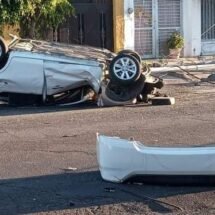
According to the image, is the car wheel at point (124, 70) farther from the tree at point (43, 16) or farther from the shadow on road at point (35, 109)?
the tree at point (43, 16)

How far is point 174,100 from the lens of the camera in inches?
602

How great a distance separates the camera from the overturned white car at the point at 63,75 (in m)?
14.4

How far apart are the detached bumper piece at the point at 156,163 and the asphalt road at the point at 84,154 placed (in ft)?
0.34

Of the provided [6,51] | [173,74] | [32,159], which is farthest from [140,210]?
[173,74]

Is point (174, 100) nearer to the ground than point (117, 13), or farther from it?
nearer to the ground

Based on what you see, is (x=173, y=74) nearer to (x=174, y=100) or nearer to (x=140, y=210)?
(x=174, y=100)

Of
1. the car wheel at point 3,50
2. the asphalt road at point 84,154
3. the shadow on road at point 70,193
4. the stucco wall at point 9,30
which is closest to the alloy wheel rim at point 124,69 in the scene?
the asphalt road at point 84,154

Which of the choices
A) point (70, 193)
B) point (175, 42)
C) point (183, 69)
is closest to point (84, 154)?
point (70, 193)

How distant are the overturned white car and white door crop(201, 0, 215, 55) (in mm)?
11857

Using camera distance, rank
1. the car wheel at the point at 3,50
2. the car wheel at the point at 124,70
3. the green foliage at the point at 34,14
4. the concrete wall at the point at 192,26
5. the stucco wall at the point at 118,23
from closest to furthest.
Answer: the car wheel at the point at 3,50
the car wheel at the point at 124,70
the green foliage at the point at 34,14
the stucco wall at the point at 118,23
the concrete wall at the point at 192,26

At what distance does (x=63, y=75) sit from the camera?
1462 centimetres

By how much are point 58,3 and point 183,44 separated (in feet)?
15.8

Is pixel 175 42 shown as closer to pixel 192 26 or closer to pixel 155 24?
pixel 155 24

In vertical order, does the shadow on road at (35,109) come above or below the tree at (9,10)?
below
